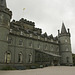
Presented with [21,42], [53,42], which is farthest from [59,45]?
[21,42]

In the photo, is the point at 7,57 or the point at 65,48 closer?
the point at 7,57

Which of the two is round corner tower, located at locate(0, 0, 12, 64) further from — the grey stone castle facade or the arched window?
the arched window

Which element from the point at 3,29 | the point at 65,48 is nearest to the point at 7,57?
the point at 3,29

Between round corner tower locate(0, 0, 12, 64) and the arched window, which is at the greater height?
round corner tower locate(0, 0, 12, 64)

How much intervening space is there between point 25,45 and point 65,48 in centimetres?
1928

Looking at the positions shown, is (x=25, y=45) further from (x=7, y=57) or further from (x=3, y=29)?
(x=3, y=29)

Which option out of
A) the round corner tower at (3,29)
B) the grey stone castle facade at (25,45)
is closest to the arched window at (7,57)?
the grey stone castle facade at (25,45)

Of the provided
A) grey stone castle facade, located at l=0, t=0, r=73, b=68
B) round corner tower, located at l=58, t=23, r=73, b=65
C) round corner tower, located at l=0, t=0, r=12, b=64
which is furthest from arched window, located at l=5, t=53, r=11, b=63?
round corner tower, located at l=58, t=23, r=73, b=65

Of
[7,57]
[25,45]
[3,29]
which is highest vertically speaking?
[3,29]

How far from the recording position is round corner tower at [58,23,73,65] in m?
41.2

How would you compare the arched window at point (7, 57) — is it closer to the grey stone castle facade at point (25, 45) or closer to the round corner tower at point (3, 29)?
the grey stone castle facade at point (25, 45)

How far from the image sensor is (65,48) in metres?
42.2

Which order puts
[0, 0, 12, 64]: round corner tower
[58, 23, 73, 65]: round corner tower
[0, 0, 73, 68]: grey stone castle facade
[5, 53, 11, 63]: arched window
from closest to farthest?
[0, 0, 12, 64]: round corner tower → [0, 0, 73, 68]: grey stone castle facade → [5, 53, 11, 63]: arched window → [58, 23, 73, 65]: round corner tower

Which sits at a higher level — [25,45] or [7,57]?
[25,45]
